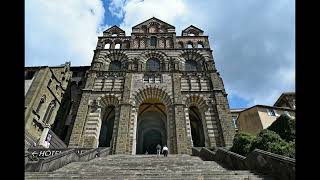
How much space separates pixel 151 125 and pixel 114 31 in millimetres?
14423

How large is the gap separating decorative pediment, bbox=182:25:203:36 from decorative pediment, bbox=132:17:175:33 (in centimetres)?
186

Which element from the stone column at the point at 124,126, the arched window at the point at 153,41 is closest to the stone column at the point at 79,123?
the stone column at the point at 124,126

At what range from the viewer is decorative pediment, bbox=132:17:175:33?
1261 inches

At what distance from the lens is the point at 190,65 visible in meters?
27.5

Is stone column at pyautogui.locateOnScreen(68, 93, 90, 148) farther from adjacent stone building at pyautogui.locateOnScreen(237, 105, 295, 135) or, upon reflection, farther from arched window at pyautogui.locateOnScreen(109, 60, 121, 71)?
adjacent stone building at pyautogui.locateOnScreen(237, 105, 295, 135)

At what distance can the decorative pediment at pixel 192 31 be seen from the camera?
1275 inches

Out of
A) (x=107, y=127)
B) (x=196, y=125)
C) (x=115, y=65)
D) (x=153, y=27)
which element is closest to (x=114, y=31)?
(x=153, y=27)

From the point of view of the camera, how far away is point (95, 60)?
87.5 feet

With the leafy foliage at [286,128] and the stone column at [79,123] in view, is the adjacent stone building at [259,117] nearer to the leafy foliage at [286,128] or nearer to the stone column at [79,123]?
the leafy foliage at [286,128]

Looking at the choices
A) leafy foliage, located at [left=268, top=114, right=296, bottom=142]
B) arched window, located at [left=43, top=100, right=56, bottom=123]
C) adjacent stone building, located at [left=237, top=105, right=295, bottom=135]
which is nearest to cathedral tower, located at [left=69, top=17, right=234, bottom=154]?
leafy foliage, located at [left=268, top=114, right=296, bottom=142]

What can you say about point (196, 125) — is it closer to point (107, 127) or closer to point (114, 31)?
point (107, 127)
